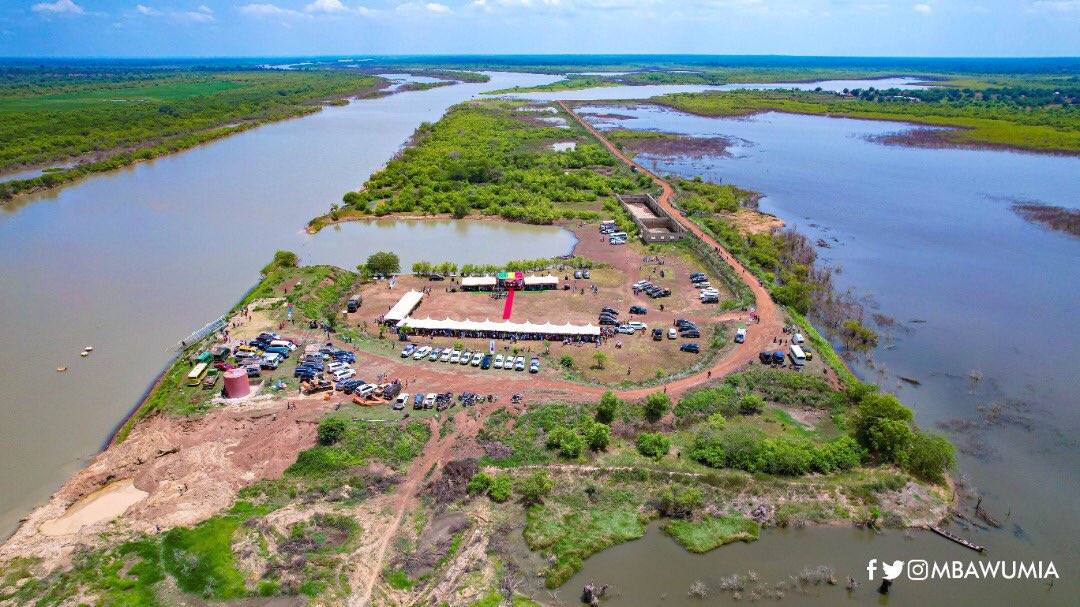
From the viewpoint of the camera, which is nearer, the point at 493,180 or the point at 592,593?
the point at 592,593

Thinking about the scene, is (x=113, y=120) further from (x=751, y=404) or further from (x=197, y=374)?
(x=751, y=404)

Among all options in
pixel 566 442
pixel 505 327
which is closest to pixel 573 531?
pixel 566 442

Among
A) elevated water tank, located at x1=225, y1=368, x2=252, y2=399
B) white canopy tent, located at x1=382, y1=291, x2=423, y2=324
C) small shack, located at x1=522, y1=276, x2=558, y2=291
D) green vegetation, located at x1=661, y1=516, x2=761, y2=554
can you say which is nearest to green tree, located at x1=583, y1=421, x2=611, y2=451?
green vegetation, located at x1=661, y1=516, x2=761, y2=554

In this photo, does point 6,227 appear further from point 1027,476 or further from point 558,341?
point 1027,476

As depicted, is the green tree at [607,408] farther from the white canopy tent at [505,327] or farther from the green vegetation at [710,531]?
the white canopy tent at [505,327]

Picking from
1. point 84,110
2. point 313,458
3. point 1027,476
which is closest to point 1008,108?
point 1027,476

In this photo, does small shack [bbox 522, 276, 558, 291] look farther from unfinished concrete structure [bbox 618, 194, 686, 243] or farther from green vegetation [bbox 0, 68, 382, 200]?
green vegetation [bbox 0, 68, 382, 200]
